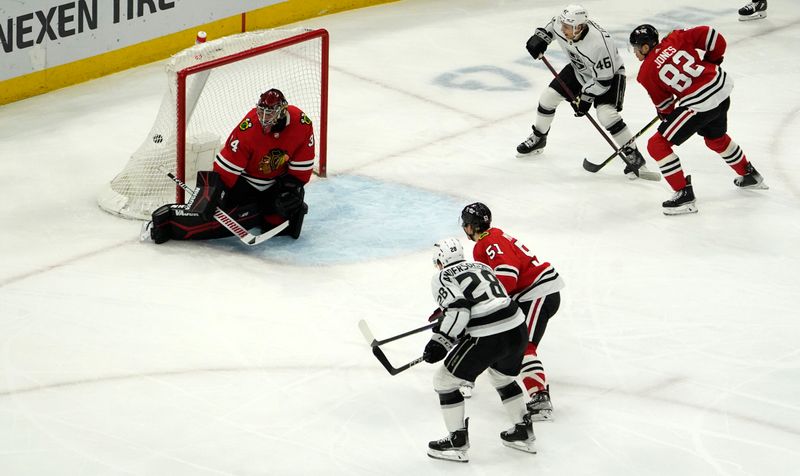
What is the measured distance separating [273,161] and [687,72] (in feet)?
6.39

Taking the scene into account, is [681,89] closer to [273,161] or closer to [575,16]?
[575,16]

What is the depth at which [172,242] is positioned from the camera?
5777 millimetres

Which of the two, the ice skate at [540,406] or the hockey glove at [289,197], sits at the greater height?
the hockey glove at [289,197]

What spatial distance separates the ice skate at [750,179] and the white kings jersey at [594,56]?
788mm

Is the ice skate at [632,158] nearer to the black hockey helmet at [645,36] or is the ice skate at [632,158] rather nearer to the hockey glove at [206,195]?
the black hockey helmet at [645,36]

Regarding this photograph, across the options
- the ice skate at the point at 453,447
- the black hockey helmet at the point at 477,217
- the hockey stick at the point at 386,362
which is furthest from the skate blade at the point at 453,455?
the black hockey helmet at the point at 477,217

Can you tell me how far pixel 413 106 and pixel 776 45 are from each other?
8.88 feet

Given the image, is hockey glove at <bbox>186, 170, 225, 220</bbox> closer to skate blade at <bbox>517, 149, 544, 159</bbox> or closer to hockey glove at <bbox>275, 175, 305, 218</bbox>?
hockey glove at <bbox>275, 175, 305, 218</bbox>

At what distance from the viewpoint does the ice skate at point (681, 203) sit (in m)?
6.15

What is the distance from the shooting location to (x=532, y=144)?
684 cm


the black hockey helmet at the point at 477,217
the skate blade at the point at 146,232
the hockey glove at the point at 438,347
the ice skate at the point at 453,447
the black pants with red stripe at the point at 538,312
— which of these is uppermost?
the black hockey helmet at the point at 477,217

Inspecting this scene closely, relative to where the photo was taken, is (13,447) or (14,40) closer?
(13,447)

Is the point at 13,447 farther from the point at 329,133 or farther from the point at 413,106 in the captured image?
the point at 413,106

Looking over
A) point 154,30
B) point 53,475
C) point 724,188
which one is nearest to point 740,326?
point 724,188
